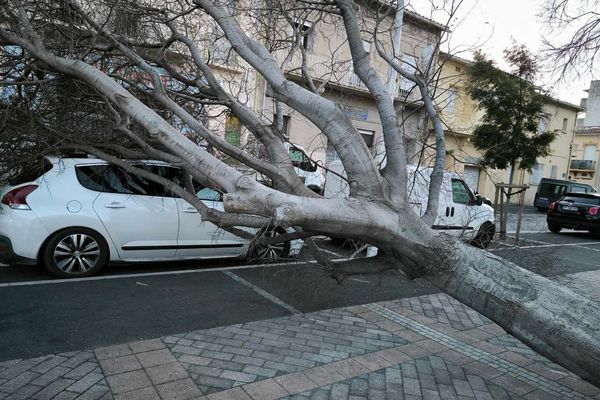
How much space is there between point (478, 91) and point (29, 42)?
14.4 m

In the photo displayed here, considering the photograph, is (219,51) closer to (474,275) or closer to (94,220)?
(94,220)

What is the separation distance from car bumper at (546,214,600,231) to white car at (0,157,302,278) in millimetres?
13334

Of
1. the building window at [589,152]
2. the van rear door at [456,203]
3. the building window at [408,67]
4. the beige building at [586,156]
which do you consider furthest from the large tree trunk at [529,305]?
the building window at [589,152]

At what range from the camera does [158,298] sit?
209 inches

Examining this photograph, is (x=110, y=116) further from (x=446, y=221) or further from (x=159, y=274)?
(x=446, y=221)

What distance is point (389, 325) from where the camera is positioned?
4.99 m

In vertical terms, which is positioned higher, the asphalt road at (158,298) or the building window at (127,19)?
the building window at (127,19)

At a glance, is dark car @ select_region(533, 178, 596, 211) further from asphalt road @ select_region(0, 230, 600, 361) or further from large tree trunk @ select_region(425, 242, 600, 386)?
large tree trunk @ select_region(425, 242, 600, 386)

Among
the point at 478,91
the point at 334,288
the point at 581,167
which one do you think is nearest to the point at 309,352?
the point at 334,288

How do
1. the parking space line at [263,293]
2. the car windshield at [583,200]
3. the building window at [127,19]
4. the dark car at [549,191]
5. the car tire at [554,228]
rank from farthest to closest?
the dark car at [549,191]
the car tire at [554,228]
the car windshield at [583,200]
the building window at [127,19]
the parking space line at [263,293]

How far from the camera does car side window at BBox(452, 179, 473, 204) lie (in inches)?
404

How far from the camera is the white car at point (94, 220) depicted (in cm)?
552

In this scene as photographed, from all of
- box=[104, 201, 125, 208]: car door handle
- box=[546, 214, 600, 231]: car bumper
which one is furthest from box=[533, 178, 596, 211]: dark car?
box=[104, 201, 125, 208]: car door handle

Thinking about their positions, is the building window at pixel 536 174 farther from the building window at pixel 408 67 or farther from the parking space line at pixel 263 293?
the parking space line at pixel 263 293
